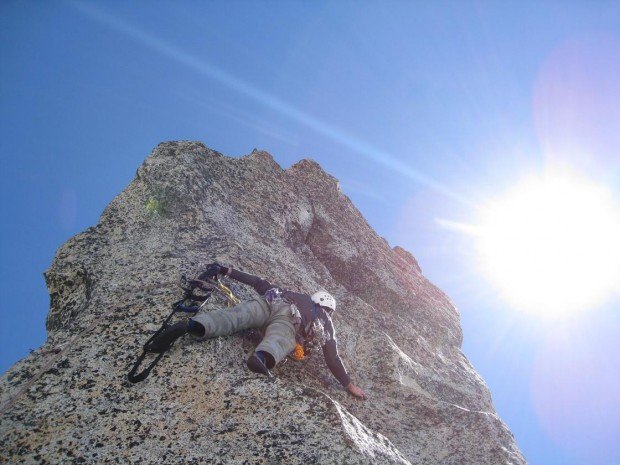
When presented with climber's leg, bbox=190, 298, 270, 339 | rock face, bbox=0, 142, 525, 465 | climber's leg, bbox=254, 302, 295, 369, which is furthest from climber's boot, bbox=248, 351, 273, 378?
climber's leg, bbox=190, 298, 270, 339

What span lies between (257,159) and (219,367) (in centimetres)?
988

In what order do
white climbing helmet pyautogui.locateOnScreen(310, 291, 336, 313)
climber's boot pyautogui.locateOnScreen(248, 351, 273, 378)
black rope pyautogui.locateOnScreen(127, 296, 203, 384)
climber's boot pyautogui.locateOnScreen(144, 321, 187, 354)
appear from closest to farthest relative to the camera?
black rope pyautogui.locateOnScreen(127, 296, 203, 384) < climber's boot pyautogui.locateOnScreen(144, 321, 187, 354) < climber's boot pyautogui.locateOnScreen(248, 351, 273, 378) < white climbing helmet pyautogui.locateOnScreen(310, 291, 336, 313)

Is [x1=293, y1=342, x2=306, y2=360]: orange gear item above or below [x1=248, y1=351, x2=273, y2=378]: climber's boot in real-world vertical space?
above

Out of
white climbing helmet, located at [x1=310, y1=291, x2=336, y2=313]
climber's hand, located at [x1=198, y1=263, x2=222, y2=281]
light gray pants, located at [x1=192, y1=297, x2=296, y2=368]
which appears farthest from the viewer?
white climbing helmet, located at [x1=310, y1=291, x2=336, y2=313]

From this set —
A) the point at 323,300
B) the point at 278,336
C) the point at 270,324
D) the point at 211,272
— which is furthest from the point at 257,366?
the point at 323,300

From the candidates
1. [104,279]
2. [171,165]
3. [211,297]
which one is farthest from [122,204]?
[211,297]

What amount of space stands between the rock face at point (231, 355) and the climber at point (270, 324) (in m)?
0.28

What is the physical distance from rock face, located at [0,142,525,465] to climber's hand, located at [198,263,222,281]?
1.71 ft

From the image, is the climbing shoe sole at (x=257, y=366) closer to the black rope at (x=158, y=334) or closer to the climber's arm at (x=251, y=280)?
the black rope at (x=158, y=334)

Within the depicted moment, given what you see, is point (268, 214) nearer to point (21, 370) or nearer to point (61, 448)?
point (21, 370)

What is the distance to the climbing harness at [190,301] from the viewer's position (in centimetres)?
643

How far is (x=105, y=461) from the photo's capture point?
17.4ft

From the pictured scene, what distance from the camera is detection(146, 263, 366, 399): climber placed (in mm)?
6965

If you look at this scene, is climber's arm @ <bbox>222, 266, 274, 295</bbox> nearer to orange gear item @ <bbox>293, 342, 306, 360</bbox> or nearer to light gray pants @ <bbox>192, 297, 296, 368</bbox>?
light gray pants @ <bbox>192, 297, 296, 368</bbox>
